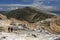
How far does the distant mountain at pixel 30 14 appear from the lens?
21.9 meters

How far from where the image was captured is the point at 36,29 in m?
12.0

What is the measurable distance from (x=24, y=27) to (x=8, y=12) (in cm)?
1306

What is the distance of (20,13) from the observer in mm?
23906

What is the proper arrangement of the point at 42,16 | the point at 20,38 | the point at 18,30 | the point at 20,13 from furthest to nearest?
the point at 20,13 → the point at 42,16 → the point at 18,30 → the point at 20,38

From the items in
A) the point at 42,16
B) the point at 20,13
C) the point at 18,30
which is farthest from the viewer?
the point at 20,13

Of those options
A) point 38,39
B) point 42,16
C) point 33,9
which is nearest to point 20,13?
point 33,9

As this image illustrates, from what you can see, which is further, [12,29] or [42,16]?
[42,16]

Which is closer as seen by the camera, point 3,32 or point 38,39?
point 38,39

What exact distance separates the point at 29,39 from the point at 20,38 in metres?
0.40

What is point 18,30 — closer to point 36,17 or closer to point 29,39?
point 29,39

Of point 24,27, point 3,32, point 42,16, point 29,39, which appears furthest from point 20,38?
point 42,16

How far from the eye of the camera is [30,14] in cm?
2284

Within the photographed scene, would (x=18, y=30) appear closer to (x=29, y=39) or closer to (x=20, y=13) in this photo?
(x=29, y=39)

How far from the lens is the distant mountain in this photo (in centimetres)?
2191
